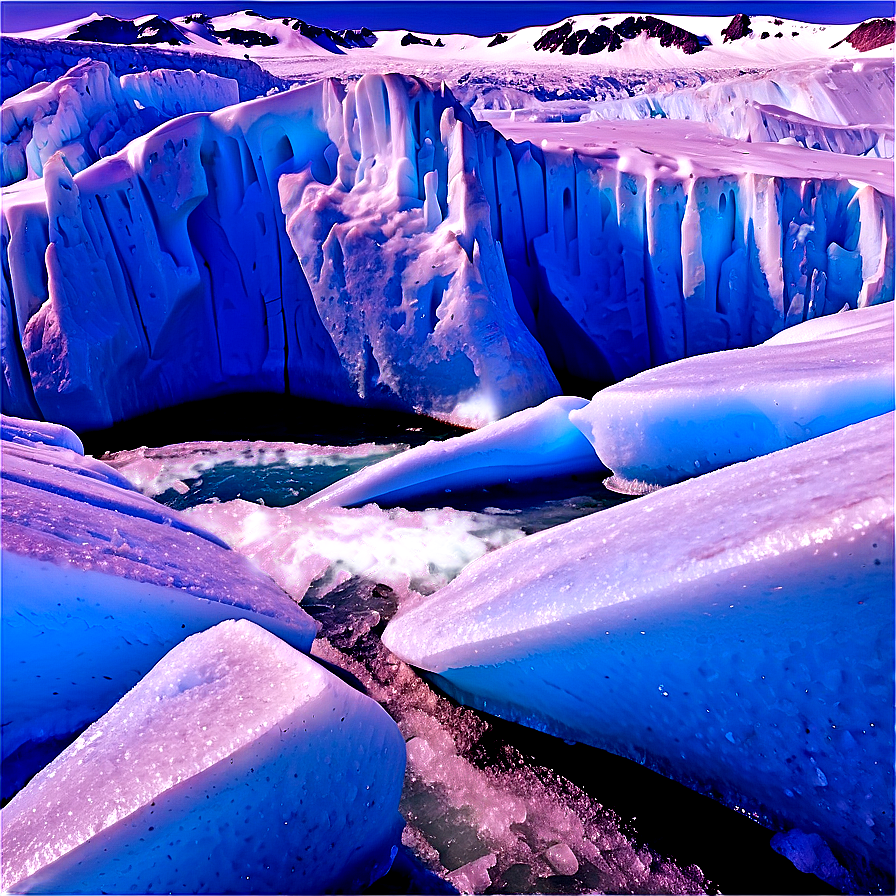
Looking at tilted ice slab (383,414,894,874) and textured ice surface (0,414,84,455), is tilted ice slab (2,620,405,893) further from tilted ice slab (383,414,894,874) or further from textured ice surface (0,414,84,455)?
textured ice surface (0,414,84,455)

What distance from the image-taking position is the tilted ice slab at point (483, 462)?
412 centimetres

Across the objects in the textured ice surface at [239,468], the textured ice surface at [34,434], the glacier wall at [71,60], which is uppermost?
the glacier wall at [71,60]

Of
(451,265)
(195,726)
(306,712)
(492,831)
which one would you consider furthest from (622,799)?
(451,265)

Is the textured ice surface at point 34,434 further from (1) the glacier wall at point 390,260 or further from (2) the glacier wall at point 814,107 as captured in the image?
(2) the glacier wall at point 814,107

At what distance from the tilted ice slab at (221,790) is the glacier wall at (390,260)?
3.89 metres

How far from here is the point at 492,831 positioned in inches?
78.4

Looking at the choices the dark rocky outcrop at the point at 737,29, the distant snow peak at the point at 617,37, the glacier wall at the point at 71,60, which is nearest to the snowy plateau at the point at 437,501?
the glacier wall at the point at 71,60

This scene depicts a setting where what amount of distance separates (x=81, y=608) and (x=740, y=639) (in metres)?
1.69

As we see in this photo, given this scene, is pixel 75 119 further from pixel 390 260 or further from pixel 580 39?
pixel 580 39

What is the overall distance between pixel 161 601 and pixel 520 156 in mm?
5367

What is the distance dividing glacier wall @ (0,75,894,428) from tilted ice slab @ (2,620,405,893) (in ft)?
12.7

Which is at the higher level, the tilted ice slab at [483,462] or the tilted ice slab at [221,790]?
the tilted ice slab at [221,790]

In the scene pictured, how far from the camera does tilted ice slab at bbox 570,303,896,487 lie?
10.3 feet

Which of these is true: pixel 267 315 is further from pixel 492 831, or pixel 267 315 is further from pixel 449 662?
pixel 492 831
